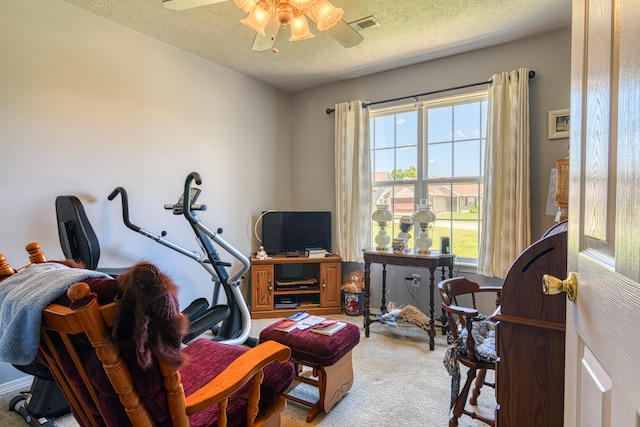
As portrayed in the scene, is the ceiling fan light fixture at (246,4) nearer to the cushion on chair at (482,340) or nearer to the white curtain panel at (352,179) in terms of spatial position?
the white curtain panel at (352,179)

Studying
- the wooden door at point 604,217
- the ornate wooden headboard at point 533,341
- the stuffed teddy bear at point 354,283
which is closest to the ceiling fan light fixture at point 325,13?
the wooden door at point 604,217

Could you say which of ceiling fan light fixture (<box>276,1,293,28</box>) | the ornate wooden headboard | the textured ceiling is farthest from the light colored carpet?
the textured ceiling

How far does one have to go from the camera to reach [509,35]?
9.53ft

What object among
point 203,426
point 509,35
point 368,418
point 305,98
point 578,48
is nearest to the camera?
point 578,48

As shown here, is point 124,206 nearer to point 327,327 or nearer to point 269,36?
point 269,36

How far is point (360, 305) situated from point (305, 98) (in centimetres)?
266

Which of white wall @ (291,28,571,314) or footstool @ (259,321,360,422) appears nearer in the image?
footstool @ (259,321,360,422)

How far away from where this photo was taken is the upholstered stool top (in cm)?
190

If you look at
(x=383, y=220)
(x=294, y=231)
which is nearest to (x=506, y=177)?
(x=383, y=220)

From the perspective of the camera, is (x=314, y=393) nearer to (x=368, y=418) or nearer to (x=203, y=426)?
(x=368, y=418)

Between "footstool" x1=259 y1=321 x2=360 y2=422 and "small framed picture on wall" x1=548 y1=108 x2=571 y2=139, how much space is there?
7.87ft

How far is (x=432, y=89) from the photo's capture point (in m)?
3.44

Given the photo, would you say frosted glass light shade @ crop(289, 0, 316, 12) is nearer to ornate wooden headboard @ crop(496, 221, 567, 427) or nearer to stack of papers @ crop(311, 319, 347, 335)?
ornate wooden headboard @ crop(496, 221, 567, 427)

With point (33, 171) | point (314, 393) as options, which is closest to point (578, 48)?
point (314, 393)
